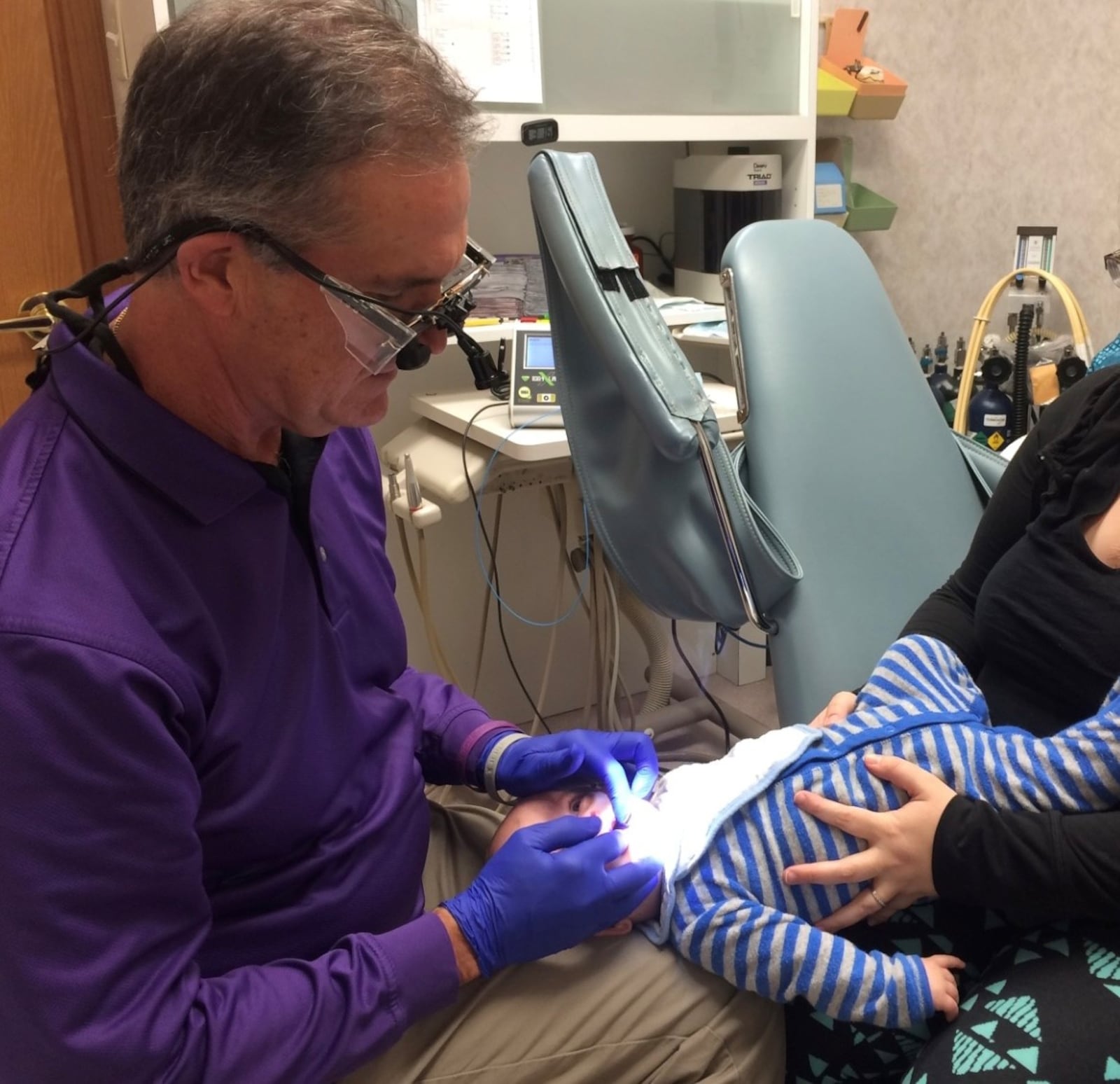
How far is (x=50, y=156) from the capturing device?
83.3 inches

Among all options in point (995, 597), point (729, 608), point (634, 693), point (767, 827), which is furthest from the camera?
point (634, 693)

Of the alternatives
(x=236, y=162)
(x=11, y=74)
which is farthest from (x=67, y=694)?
(x=11, y=74)

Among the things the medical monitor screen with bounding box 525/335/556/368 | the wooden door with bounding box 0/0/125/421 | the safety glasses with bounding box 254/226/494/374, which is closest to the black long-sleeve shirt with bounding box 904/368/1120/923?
the safety glasses with bounding box 254/226/494/374

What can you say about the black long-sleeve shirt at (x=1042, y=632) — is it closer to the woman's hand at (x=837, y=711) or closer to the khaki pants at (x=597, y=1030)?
the woman's hand at (x=837, y=711)

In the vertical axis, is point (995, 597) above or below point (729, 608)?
above

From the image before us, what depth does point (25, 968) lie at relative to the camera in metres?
0.74

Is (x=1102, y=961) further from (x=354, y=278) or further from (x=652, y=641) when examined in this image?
(x=652, y=641)

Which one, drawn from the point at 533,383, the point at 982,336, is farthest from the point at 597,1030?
the point at 982,336

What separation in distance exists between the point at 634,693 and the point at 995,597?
166 centimetres

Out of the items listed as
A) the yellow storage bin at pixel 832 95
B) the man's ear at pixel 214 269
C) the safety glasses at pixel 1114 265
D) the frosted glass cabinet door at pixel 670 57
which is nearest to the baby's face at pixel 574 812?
the man's ear at pixel 214 269

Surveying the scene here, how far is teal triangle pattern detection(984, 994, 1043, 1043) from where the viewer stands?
0.89 m

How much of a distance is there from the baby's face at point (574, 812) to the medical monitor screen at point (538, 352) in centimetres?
99

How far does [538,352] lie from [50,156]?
109cm

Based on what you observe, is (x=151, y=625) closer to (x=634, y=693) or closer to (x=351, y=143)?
(x=351, y=143)
